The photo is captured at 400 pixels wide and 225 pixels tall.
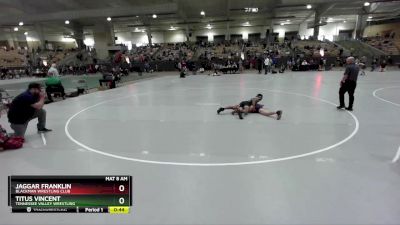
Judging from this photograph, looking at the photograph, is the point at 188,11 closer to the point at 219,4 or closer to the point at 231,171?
the point at 219,4

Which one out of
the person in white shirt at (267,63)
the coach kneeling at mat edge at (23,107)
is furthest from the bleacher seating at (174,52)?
the coach kneeling at mat edge at (23,107)

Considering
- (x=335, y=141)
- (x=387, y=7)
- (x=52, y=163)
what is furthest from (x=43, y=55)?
(x=387, y=7)

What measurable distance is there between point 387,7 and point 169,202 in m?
41.4

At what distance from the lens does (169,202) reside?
307 cm

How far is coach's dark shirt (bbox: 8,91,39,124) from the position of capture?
17.2 ft

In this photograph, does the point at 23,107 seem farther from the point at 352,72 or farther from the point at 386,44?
the point at 386,44

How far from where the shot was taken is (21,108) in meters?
5.27
